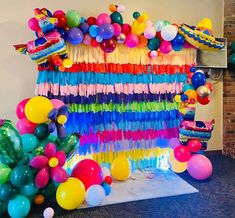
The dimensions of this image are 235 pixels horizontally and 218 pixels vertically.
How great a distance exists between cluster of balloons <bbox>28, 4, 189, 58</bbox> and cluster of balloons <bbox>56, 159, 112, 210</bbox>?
1.40 m

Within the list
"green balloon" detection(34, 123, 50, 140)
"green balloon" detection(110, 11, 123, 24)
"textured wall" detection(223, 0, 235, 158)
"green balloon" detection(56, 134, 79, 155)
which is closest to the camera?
"green balloon" detection(34, 123, 50, 140)

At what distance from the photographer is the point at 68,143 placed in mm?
2512

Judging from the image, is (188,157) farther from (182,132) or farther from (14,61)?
(14,61)

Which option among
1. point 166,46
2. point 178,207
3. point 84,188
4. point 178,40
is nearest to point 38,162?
point 84,188

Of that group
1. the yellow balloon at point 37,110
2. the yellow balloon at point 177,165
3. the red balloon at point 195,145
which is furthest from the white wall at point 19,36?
the yellow balloon at point 177,165

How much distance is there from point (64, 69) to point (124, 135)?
114cm

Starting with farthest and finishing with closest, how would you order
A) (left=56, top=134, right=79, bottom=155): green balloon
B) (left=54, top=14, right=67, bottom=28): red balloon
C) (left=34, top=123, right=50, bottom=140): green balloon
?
1. (left=54, top=14, right=67, bottom=28): red balloon
2. (left=56, top=134, right=79, bottom=155): green balloon
3. (left=34, top=123, right=50, bottom=140): green balloon

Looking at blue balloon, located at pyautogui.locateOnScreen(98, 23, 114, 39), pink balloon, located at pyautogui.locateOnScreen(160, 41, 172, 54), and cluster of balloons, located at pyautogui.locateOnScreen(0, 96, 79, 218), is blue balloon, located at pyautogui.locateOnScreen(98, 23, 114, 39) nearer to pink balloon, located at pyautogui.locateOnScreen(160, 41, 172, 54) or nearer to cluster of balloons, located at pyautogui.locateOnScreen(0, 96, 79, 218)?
pink balloon, located at pyautogui.locateOnScreen(160, 41, 172, 54)

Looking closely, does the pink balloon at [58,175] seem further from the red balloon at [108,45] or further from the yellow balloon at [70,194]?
the red balloon at [108,45]

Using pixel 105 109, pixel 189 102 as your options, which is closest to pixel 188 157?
pixel 189 102

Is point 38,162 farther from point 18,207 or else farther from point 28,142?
point 18,207

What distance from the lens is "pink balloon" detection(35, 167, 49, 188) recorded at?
2156 mm

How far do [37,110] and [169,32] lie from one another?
1.81 m

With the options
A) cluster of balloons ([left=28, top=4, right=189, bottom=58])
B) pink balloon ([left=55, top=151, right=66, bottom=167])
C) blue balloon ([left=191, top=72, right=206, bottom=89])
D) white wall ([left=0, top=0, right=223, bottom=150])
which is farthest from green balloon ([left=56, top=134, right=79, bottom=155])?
blue balloon ([left=191, top=72, right=206, bottom=89])
